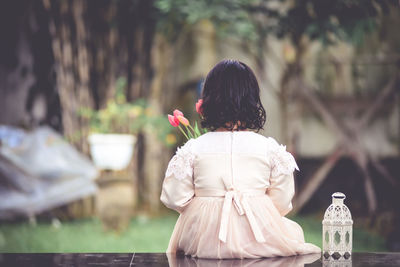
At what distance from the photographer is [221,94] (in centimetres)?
241

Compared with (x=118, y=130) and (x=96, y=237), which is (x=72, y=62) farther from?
(x=96, y=237)

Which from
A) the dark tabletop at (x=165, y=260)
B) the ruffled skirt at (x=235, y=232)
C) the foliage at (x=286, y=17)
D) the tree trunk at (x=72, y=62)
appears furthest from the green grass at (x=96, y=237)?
the ruffled skirt at (x=235, y=232)

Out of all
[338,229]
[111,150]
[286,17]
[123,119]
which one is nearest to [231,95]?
[338,229]

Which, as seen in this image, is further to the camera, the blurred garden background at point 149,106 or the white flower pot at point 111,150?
the blurred garden background at point 149,106

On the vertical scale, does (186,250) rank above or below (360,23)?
below

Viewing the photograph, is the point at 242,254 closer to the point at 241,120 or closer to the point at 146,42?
the point at 241,120

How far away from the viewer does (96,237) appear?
5570 mm

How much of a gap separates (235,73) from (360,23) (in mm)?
2316

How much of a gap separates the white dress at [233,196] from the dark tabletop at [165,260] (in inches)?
2.1

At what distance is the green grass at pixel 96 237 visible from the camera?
16.6 ft

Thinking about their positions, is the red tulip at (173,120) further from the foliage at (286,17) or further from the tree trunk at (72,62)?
the tree trunk at (72,62)

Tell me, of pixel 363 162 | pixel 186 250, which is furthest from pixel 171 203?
pixel 363 162

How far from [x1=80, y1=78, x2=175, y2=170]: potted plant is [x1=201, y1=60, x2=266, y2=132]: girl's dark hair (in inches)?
131

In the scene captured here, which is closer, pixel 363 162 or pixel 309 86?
pixel 363 162
